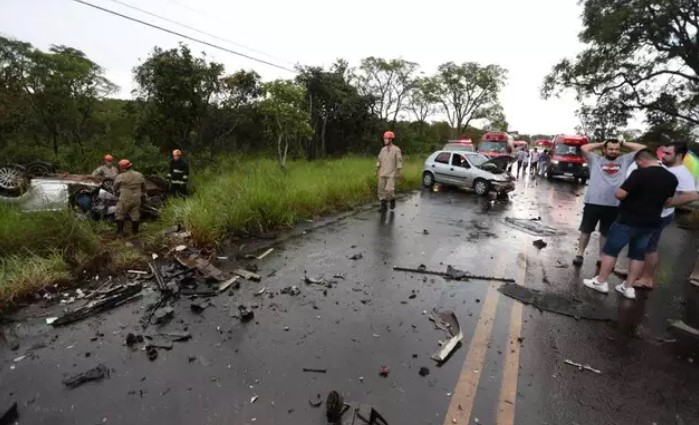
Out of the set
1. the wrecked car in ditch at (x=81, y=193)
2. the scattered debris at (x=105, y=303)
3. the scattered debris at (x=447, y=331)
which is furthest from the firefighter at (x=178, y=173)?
the scattered debris at (x=447, y=331)

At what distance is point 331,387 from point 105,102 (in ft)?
81.8

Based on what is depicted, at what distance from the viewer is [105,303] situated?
396cm

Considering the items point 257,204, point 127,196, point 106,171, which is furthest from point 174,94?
point 257,204

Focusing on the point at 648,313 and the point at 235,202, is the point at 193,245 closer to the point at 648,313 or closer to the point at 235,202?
the point at 235,202

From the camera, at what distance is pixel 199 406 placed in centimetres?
250

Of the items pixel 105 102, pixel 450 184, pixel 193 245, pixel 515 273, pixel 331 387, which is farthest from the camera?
pixel 105 102

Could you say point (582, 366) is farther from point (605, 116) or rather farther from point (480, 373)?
point (605, 116)

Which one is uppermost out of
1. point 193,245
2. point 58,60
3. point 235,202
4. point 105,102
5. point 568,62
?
point 568,62

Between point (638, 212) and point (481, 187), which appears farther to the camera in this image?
point (481, 187)

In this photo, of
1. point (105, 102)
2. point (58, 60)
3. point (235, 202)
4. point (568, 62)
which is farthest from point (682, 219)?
point (105, 102)

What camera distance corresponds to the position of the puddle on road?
8.23 meters

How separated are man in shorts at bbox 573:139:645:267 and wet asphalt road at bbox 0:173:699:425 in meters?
1.09

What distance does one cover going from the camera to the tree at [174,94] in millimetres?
14180

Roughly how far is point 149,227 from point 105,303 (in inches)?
155
